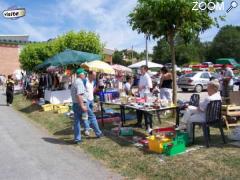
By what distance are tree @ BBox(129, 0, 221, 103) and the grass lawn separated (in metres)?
3.65

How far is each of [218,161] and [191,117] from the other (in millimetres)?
1566

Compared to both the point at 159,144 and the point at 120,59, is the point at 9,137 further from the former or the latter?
the point at 120,59

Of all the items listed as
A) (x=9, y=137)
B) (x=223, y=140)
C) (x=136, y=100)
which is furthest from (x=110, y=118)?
(x=223, y=140)

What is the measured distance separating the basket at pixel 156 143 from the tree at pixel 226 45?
Answer: 90725mm

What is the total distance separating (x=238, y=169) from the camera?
641 centimetres

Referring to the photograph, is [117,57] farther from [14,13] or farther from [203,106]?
[203,106]

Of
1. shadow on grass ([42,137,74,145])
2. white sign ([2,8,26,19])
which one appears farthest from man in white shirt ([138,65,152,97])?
white sign ([2,8,26,19])

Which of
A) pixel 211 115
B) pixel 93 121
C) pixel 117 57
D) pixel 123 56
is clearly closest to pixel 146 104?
pixel 93 121

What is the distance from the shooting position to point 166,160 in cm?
726

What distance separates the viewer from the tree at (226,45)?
311ft

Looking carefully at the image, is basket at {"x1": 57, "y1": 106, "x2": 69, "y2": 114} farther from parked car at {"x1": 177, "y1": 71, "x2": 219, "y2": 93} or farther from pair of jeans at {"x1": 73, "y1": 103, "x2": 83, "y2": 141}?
parked car at {"x1": 177, "y1": 71, "x2": 219, "y2": 93}

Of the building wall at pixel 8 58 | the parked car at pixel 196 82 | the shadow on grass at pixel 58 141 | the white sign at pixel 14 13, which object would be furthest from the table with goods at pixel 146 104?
the building wall at pixel 8 58

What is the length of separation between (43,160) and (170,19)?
20.1 ft

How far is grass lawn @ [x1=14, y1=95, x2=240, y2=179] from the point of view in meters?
6.42
